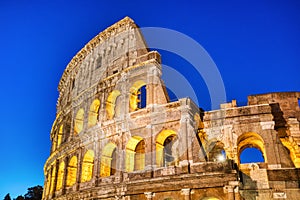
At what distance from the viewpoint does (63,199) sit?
18422 mm

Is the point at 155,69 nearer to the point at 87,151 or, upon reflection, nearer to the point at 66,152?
the point at 87,151

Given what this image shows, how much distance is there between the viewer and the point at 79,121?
71.6 ft

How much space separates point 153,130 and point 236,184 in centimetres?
546

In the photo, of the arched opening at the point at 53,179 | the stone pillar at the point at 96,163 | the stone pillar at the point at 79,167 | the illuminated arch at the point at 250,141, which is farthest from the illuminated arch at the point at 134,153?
the arched opening at the point at 53,179

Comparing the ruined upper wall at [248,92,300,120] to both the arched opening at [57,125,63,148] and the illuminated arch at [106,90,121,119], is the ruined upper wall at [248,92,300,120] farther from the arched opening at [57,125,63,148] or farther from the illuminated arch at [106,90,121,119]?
the arched opening at [57,125,63,148]

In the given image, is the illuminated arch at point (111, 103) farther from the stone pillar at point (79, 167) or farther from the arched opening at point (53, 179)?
the arched opening at point (53, 179)

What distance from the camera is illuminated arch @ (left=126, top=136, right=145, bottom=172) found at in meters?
16.5

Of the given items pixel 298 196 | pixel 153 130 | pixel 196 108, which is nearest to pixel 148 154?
pixel 153 130

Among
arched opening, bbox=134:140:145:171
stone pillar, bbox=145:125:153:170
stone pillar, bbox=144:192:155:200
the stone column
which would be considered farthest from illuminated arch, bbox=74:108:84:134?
the stone column

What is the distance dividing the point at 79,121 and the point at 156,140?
850 cm

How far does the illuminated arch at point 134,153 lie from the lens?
650 inches

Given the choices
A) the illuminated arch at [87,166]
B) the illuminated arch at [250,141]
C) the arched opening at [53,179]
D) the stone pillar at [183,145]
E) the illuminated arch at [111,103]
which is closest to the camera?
the stone pillar at [183,145]

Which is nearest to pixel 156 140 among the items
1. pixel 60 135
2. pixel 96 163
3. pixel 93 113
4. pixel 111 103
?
pixel 96 163

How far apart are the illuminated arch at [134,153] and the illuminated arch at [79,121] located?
18.0 ft
